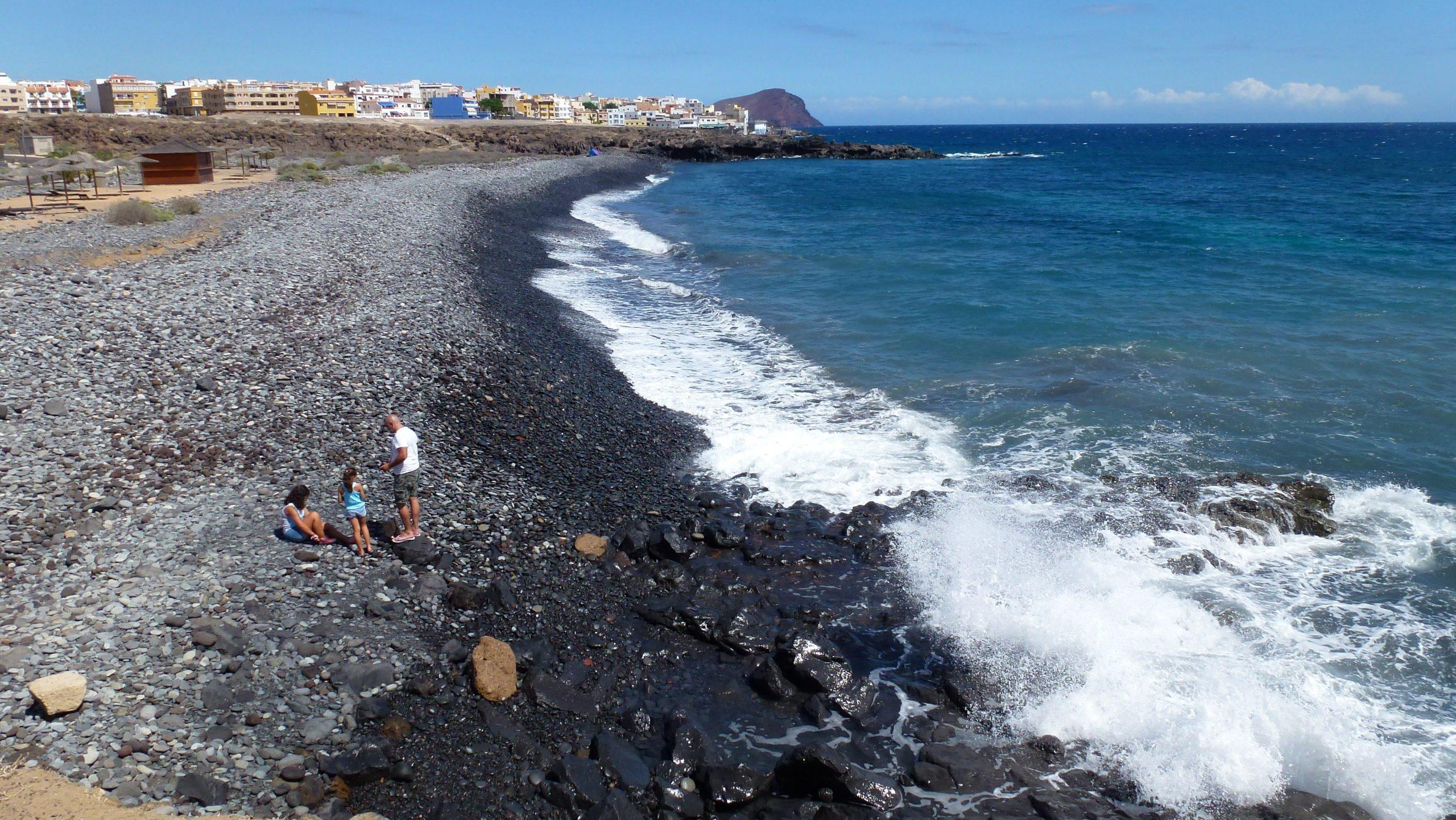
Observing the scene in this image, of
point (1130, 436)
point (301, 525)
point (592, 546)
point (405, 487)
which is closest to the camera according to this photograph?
point (301, 525)

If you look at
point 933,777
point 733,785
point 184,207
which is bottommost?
point 933,777

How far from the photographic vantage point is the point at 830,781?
702cm

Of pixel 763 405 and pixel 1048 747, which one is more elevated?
pixel 763 405

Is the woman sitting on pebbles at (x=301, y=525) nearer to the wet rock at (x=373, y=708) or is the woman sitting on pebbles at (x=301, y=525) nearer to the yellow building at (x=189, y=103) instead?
the wet rock at (x=373, y=708)

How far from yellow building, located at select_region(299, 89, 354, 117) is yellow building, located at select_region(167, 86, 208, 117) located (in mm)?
11268

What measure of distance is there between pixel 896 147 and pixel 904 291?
8930 centimetres

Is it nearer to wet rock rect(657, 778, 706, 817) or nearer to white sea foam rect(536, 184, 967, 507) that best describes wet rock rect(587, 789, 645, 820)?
wet rock rect(657, 778, 706, 817)

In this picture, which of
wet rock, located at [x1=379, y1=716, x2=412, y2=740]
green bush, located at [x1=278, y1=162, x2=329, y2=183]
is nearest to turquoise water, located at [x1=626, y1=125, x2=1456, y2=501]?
wet rock, located at [x1=379, y1=716, x2=412, y2=740]

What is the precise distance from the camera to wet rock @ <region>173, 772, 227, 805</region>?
6.05 meters

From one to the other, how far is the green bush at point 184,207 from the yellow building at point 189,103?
93707 millimetres

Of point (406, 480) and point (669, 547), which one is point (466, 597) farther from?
point (669, 547)

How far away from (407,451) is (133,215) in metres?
19.5

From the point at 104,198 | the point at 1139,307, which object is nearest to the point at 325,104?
the point at 104,198

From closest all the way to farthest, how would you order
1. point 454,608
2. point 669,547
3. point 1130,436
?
point 454,608
point 669,547
point 1130,436
